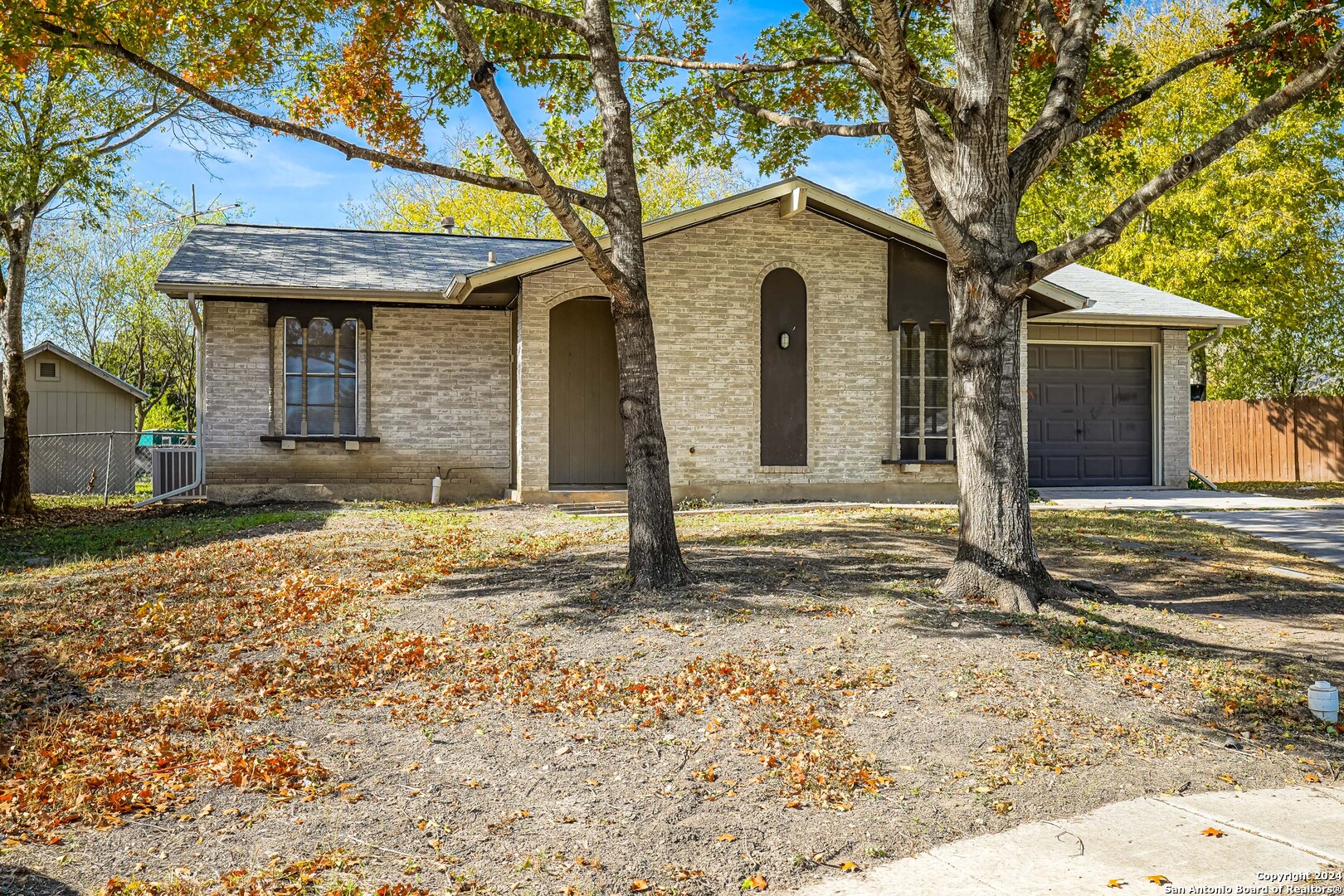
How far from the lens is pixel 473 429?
16.0 meters

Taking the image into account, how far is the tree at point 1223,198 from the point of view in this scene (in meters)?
23.9

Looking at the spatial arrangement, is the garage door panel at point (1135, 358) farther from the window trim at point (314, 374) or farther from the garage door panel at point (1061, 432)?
the window trim at point (314, 374)

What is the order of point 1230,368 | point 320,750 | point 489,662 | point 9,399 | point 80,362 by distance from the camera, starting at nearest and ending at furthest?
point 320,750 < point 489,662 < point 9,399 < point 80,362 < point 1230,368

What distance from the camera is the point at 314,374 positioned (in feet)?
50.7

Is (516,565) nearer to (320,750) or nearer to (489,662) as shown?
(489,662)

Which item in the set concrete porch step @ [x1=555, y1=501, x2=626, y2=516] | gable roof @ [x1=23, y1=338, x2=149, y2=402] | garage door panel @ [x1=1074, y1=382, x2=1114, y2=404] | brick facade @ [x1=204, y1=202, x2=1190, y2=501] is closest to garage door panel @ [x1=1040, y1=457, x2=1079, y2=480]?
garage door panel @ [x1=1074, y1=382, x2=1114, y2=404]

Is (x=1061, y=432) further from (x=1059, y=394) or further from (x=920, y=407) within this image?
(x=920, y=407)

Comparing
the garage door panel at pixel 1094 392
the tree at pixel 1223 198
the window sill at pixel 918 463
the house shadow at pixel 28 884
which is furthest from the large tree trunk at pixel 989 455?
the tree at pixel 1223 198

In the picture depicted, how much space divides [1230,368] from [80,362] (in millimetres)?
31435

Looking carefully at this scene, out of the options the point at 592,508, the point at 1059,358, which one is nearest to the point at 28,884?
the point at 592,508

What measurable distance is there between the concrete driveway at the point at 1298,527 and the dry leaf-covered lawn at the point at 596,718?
7.38 feet

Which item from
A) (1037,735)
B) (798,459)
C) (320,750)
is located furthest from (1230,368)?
(320,750)

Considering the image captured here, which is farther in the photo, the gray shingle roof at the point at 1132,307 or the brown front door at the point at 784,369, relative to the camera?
the gray shingle roof at the point at 1132,307

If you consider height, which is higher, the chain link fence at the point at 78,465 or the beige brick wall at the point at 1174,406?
the beige brick wall at the point at 1174,406
